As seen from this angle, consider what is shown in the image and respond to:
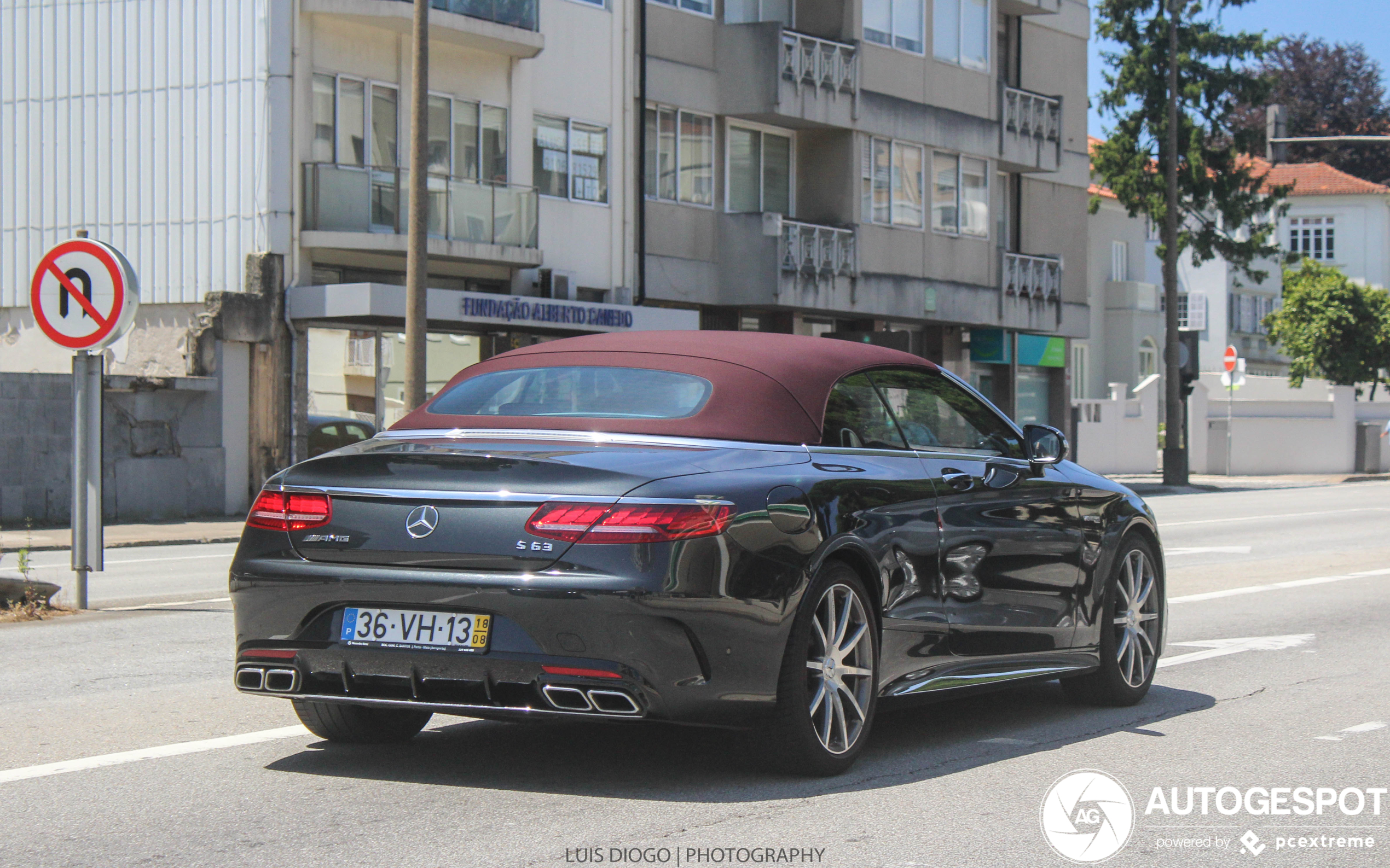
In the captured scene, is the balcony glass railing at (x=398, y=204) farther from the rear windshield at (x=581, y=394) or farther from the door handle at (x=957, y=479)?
the door handle at (x=957, y=479)

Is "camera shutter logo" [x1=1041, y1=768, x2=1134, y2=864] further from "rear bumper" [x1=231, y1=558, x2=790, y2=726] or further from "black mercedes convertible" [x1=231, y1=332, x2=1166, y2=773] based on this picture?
"rear bumper" [x1=231, y1=558, x2=790, y2=726]

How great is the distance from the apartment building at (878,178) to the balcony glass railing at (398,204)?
3.87 meters

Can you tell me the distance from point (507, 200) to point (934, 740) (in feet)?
73.2

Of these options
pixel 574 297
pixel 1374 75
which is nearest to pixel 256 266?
pixel 574 297

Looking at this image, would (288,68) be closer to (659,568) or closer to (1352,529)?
(1352,529)

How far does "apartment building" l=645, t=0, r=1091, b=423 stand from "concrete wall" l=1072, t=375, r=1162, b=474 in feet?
3.64

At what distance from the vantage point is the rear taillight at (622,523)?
5.32 metres

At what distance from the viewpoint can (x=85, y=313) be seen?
11.5 meters

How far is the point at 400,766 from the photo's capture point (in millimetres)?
6125

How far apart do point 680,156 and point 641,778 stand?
1044 inches

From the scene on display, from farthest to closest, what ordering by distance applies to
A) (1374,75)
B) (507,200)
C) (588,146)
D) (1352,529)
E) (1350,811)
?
(1374,75) → (588,146) → (507,200) → (1352,529) → (1350,811)

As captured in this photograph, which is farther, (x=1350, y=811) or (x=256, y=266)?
(x=256, y=266)

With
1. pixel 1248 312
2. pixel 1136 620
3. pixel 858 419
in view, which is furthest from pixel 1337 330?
pixel 858 419

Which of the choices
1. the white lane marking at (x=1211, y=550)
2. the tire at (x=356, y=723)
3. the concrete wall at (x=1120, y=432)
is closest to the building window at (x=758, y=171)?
the concrete wall at (x=1120, y=432)
